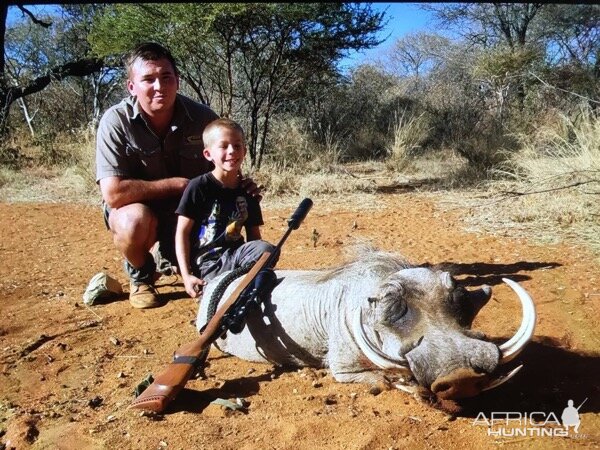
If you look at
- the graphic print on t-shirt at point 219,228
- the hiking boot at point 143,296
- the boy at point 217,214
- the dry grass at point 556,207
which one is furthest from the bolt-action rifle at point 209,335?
the dry grass at point 556,207

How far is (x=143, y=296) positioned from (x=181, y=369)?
138cm

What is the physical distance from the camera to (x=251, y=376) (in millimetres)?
2572

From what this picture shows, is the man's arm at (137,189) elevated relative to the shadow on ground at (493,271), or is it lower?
elevated

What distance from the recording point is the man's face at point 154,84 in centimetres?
341

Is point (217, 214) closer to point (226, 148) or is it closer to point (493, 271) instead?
point (226, 148)

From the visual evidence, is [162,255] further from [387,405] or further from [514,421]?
[514,421]

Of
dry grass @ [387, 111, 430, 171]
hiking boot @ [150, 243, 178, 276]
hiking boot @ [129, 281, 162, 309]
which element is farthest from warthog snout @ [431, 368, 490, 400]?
dry grass @ [387, 111, 430, 171]

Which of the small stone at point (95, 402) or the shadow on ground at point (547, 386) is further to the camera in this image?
the small stone at point (95, 402)

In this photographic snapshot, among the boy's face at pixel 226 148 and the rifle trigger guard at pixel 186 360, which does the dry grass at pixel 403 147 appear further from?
the rifle trigger guard at pixel 186 360

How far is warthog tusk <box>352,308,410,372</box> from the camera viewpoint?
200 centimetres

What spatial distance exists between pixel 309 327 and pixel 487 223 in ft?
11.8

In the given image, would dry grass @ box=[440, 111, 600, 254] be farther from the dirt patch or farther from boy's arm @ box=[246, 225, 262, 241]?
boy's arm @ box=[246, 225, 262, 241]

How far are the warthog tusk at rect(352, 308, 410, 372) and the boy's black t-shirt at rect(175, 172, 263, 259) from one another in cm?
123

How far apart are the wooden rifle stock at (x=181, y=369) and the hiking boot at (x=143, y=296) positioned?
1.07 metres
